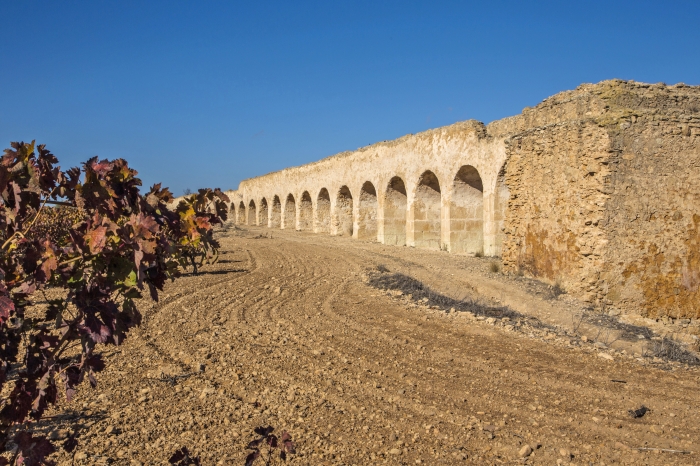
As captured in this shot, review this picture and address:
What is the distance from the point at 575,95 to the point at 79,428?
8.09 m

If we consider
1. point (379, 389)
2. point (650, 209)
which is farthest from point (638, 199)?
point (379, 389)

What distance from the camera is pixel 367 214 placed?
2105cm

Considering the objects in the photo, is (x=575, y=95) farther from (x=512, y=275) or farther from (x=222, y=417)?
(x=222, y=417)

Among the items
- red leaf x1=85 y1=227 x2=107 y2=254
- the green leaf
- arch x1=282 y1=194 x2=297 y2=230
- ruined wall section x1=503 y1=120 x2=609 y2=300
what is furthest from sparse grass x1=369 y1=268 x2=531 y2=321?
arch x1=282 y1=194 x2=297 y2=230

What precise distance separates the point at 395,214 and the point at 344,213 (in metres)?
4.07

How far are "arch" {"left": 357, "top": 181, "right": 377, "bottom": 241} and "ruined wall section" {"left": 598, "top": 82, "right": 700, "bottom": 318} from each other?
12923 millimetres

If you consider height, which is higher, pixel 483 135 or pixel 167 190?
pixel 483 135

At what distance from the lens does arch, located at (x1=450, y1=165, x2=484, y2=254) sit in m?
15.4

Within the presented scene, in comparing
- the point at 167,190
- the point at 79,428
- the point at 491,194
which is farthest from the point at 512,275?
the point at 167,190

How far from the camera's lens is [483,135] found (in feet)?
46.3

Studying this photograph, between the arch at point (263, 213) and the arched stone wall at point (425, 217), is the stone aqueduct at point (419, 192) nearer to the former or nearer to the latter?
the arched stone wall at point (425, 217)

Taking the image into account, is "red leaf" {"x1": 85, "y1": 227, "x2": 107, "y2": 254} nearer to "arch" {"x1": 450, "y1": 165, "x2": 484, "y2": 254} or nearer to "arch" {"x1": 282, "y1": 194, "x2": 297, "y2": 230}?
"arch" {"x1": 450, "y1": 165, "x2": 484, "y2": 254}

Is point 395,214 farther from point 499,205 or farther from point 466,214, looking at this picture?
point 499,205

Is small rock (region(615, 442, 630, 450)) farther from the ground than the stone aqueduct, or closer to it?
closer to it
